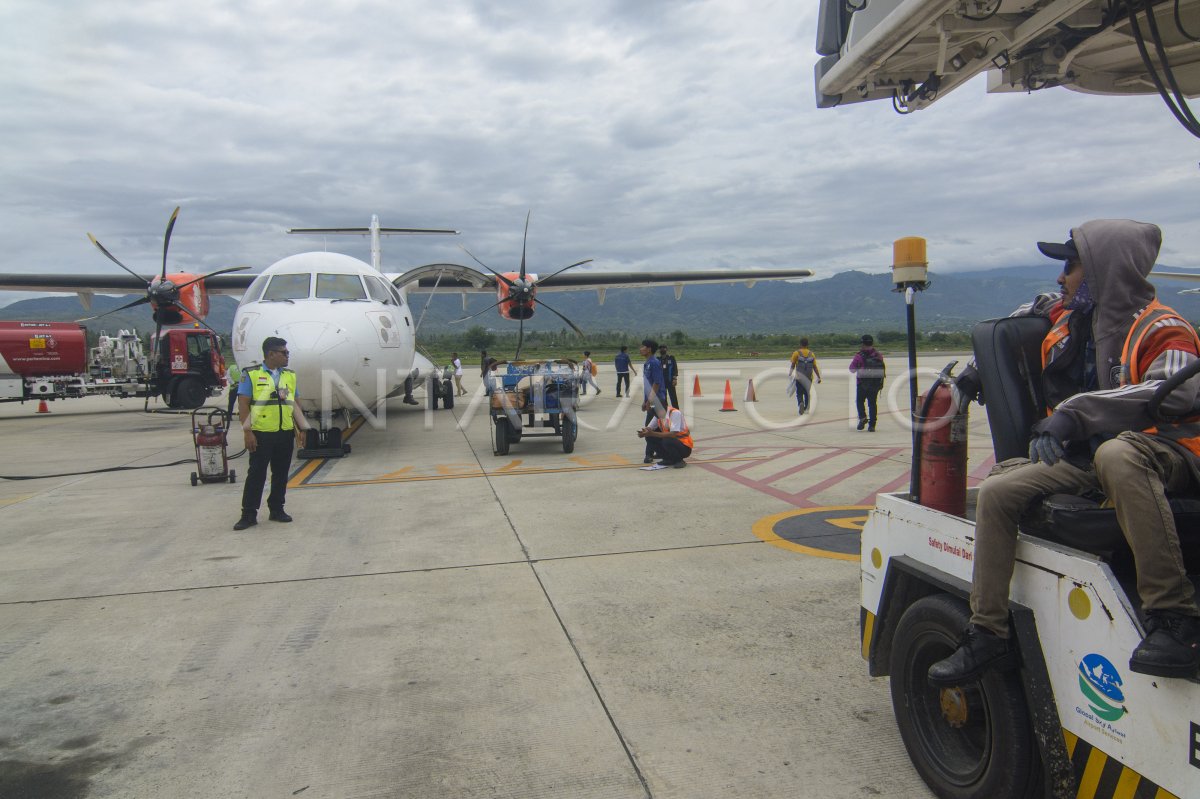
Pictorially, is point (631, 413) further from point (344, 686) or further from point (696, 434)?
point (344, 686)

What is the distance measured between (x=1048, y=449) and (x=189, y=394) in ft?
76.1

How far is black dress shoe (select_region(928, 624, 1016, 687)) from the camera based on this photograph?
251 cm

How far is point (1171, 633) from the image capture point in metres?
2.08

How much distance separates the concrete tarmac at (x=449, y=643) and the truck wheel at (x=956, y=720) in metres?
0.24

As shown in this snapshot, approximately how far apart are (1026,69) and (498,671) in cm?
434

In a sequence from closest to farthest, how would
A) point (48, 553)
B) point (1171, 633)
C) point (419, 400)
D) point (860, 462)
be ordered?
point (1171, 633)
point (48, 553)
point (860, 462)
point (419, 400)

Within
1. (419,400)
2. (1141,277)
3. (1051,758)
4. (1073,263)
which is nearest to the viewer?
(1051,758)

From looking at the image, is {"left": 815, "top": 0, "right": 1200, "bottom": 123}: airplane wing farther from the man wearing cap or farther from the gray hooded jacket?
the man wearing cap

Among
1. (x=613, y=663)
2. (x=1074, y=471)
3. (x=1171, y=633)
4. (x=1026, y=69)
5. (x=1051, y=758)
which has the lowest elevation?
(x=613, y=663)

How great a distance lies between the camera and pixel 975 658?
252cm

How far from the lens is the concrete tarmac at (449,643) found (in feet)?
10.6

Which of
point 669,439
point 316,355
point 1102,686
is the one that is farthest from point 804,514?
point 316,355

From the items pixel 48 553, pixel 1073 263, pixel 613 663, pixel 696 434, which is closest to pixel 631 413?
pixel 696 434

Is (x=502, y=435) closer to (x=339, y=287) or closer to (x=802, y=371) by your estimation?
(x=339, y=287)
